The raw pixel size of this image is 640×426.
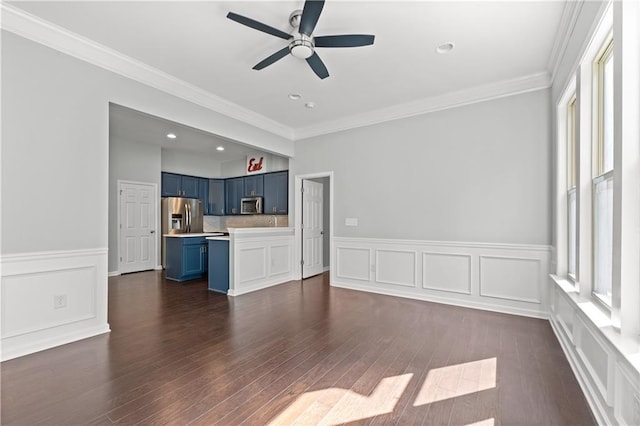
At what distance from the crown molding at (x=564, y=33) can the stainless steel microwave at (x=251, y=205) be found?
5809mm

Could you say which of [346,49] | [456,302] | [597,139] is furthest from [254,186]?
[597,139]

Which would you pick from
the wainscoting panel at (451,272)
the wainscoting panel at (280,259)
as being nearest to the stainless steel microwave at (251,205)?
the wainscoting panel at (280,259)

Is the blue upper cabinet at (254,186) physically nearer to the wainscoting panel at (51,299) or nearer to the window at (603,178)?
the wainscoting panel at (51,299)

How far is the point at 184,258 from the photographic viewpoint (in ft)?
20.1

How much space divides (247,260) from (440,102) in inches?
157

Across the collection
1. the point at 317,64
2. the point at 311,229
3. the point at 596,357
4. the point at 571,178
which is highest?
the point at 317,64

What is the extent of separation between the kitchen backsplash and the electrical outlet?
466cm

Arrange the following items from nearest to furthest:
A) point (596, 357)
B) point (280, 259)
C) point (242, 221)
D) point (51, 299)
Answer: point (596, 357) → point (51, 299) → point (280, 259) → point (242, 221)

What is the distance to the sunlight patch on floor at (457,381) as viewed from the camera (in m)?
2.13

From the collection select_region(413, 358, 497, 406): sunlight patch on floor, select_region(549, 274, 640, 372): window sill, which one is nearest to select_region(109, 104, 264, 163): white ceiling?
select_region(413, 358, 497, 406): sunlight patch on floor

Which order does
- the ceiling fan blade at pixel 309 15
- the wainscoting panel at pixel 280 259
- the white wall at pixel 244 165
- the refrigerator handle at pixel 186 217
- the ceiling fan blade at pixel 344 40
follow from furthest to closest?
1. the refrigerator handle at pixel 186 217
2. the white wall at pixel 244 165
3. the wainscoting panel at pixel 280 259
4. the ceiling fan blade at pixel 344 40
5. the ceiling fan blade at pixel 309 15

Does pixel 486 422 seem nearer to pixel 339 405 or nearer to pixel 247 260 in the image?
pixel 339 405

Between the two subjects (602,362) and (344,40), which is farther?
(344,40)

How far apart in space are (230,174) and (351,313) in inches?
232
